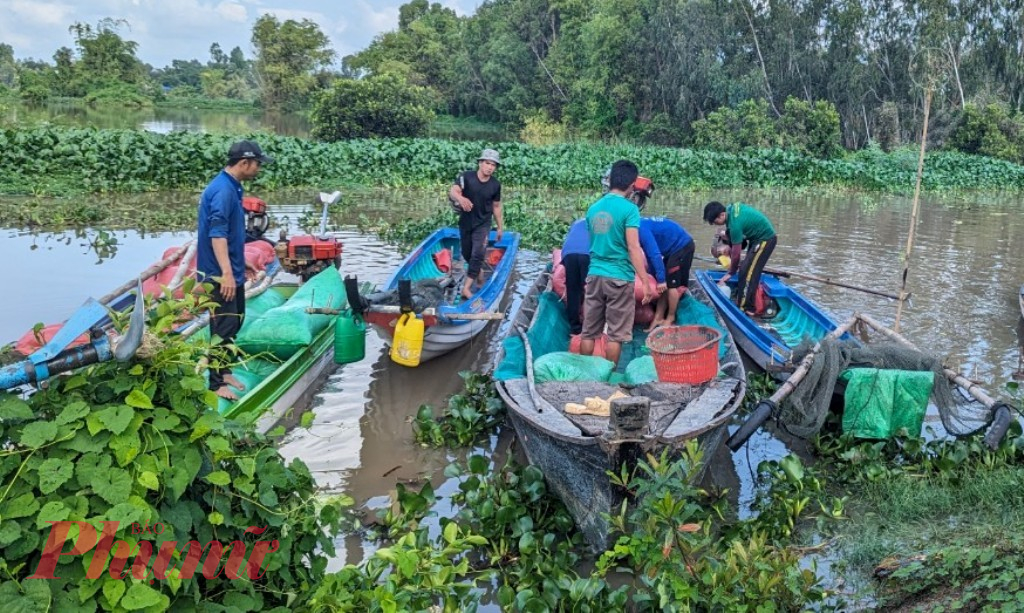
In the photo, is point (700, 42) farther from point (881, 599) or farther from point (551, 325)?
point (881, 599)

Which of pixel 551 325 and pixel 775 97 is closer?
pixel 551 325

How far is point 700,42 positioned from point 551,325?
32.6 meters

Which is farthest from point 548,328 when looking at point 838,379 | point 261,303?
point 261,303

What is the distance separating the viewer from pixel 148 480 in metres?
2.42

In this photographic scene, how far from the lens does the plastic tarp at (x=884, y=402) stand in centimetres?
549

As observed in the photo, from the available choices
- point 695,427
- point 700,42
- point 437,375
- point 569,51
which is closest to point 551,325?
point 437,375

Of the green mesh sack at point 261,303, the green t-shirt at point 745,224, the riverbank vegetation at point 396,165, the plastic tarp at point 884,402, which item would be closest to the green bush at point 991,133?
the riverbank vegetation at point 396,165

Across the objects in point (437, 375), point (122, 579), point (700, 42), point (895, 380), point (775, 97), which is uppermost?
point (700, 42)

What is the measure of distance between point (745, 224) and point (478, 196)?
2.94 metres

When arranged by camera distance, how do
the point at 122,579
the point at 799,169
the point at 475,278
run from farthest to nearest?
the point at 799,169 < the point at 475,278 < the point at 122,579

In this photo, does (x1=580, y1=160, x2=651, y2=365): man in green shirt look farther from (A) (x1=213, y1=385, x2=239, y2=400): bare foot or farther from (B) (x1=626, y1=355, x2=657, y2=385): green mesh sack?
(A) (x1=213, y1=385, x2=239, y2=400): bare foot

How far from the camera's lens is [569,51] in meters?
44.0

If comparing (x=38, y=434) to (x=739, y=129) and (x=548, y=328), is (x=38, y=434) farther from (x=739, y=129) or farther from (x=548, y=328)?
(x=739, y=129)

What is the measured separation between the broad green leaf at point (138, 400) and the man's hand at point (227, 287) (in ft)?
9.57
